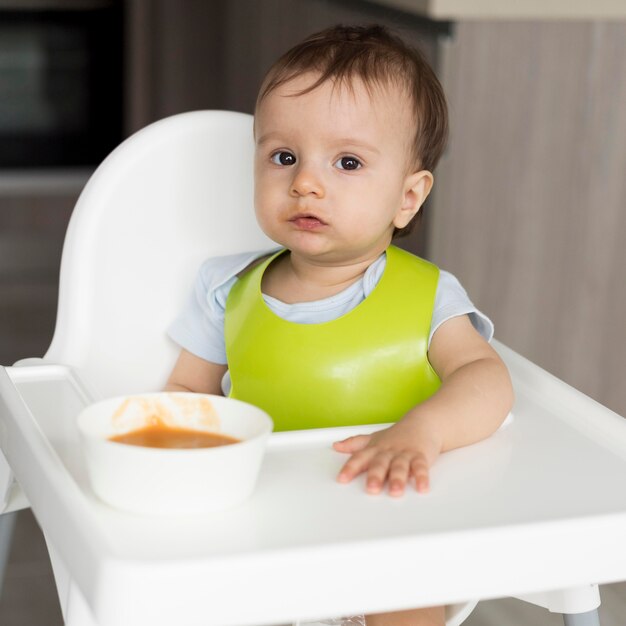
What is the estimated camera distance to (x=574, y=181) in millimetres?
1610

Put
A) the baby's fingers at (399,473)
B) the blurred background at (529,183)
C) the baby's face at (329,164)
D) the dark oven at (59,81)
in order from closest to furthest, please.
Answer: the baby's fingers at (399,473) < the baby's face at (329,164) < the blurred background at (529,183) < the dark oven at (59,81)

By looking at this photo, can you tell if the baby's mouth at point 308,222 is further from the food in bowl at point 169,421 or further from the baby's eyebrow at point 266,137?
the food in bowl at point 169,421

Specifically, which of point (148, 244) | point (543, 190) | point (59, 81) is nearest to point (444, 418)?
point (148, 244)

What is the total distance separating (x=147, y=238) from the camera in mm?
1127

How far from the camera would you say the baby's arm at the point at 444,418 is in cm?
75

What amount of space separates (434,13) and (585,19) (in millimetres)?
210

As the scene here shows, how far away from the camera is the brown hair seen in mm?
976

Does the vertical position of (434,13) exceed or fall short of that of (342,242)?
it exceeds it

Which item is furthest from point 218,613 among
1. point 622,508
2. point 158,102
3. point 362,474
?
point 158,102

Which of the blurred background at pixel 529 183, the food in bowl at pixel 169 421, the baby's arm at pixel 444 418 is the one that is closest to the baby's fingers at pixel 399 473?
the baby's arm at pixel 444 418

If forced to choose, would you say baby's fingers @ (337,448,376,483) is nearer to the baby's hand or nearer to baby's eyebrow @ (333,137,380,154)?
the baby's hand

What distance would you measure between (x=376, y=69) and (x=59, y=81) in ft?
6.88

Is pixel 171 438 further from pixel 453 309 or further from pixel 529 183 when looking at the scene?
pixel 529 183

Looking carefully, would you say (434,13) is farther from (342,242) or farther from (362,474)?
(362,474)
